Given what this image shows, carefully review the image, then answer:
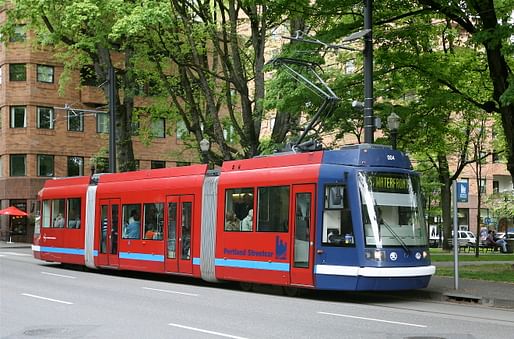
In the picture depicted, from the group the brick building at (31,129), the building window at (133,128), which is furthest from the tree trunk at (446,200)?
the brick building at (31,129)

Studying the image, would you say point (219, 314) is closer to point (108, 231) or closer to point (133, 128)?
point (108, 231)

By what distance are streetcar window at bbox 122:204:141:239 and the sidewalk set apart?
341 inches

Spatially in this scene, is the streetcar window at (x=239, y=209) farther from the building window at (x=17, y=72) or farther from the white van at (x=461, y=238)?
the building window at (x=17, y=72)

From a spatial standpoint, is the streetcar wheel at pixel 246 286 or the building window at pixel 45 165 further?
the building window at pixel 45 165

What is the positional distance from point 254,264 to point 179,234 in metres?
3.66

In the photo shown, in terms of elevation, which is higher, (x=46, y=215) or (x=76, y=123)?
(x=76, y=123)

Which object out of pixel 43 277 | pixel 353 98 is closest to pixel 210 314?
pixel 43 277

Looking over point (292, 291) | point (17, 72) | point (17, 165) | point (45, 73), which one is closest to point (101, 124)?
point (45, 73)

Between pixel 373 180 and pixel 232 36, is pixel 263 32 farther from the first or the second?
pixel 373 180

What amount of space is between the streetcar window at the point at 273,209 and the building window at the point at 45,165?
4080 cm

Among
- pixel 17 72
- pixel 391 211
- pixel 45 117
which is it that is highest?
pixel 17 72

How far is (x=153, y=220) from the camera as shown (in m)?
22.3

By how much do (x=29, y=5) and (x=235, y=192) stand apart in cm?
1624

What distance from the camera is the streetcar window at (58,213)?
27578 mm
